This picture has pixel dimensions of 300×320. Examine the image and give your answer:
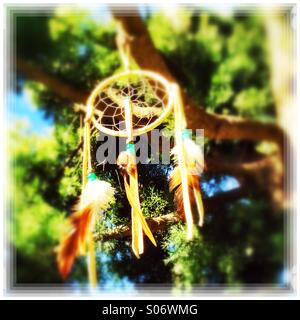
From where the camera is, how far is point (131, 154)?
33.2 inches

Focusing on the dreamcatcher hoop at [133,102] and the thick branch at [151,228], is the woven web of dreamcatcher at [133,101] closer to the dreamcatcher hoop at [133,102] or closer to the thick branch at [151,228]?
the dreamcatcher hoop at [133,102]

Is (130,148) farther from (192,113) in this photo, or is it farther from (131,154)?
(192,113)

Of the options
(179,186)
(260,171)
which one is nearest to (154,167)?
(179,186)

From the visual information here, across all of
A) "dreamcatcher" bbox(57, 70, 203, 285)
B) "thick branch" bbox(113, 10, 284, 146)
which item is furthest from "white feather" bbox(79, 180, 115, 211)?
"thick branch" bbox(113, 10, 284, 146)

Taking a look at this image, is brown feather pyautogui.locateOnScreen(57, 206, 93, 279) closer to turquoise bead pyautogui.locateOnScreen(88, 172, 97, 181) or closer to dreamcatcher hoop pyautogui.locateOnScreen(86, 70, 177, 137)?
turquoise bead pyautogui.locateOnScreen(88, 172, 97, 181)

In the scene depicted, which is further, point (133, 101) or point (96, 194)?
point (133, 101)

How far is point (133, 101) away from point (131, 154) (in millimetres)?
200

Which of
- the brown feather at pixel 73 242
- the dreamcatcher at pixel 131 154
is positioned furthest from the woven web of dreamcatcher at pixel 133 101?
the brown feather at pixel 73 242

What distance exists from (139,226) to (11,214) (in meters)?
0.37

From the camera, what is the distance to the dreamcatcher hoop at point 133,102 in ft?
2.92

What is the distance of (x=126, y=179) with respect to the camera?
89 cm

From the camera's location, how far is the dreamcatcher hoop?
890 millimetres

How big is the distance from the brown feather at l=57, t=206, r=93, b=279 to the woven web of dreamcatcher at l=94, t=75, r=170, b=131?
11.0 inches
